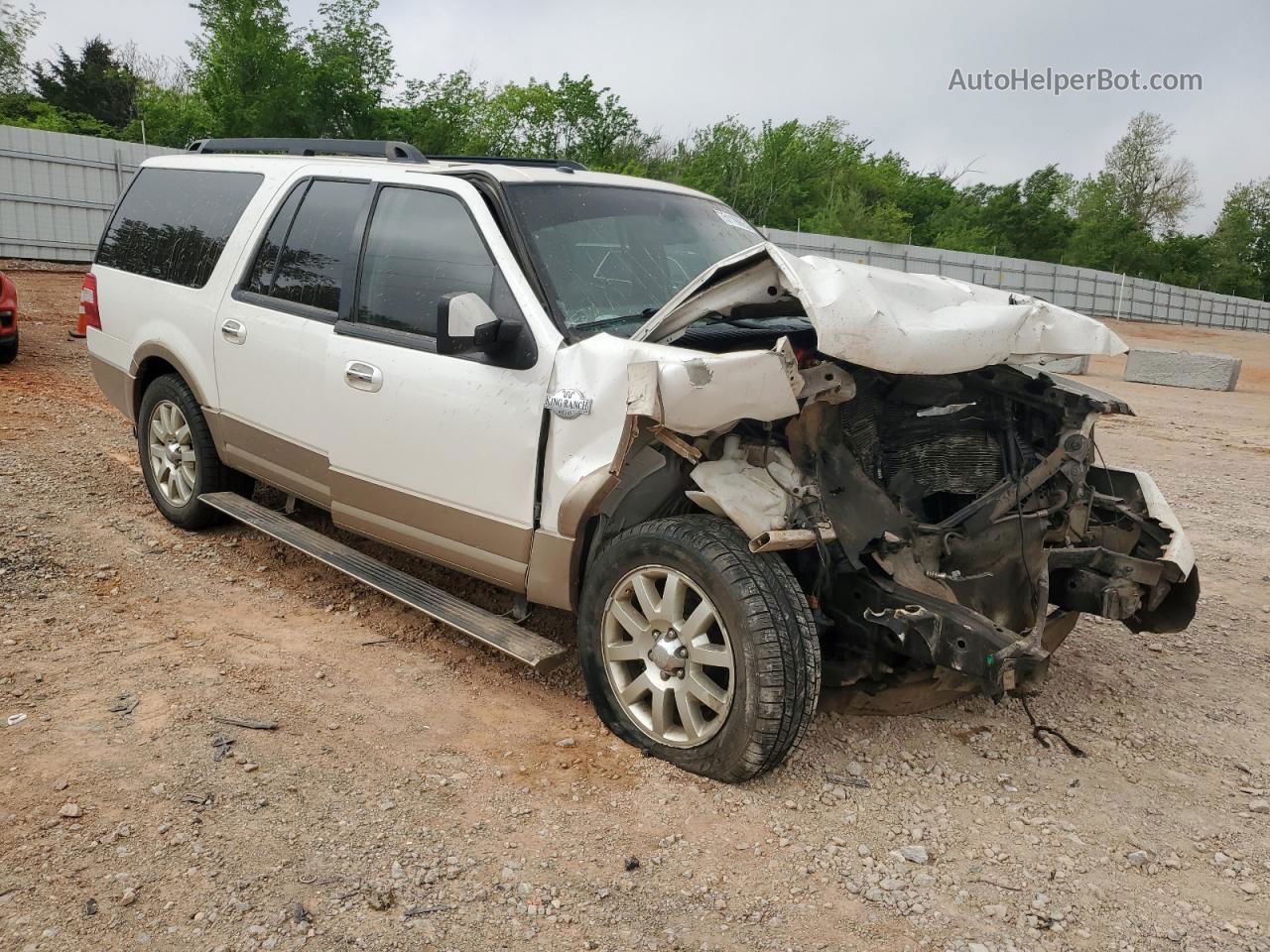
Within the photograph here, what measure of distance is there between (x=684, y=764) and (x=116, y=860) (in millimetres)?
1657

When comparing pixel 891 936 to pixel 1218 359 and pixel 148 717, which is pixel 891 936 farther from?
pixel 1218 359

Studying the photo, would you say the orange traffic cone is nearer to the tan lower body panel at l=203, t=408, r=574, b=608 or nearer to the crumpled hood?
the tan lower body panel at l=203, t=408, r=574, b=608

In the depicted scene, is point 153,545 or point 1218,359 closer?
point 153,545

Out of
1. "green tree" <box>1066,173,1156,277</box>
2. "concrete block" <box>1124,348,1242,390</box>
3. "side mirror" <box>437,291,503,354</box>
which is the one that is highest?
"green tree" <box>1066,173,1156,277</box>

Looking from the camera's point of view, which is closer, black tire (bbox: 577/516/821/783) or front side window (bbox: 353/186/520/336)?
black tire (bbox: 577/516/821/783)

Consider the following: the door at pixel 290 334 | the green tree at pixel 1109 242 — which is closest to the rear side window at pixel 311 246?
the door at pixel 290 334

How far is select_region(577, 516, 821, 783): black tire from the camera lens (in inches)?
117

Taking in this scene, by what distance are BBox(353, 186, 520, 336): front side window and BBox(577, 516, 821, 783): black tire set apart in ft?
3.63

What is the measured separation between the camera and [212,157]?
5473mm

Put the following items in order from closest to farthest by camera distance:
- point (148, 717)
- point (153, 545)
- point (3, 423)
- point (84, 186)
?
point (148, 717)
point (153, 545)
point (3, 423)
point (84, 186)

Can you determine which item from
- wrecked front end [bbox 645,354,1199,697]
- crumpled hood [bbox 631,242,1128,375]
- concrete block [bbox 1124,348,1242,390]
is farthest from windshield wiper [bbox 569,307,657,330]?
concrete block [bbox 1124,348,1242,390]

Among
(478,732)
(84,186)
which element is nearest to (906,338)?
(478,732)

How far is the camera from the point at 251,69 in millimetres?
22203

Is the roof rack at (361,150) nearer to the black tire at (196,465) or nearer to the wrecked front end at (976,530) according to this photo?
the black tire at (196,465)
